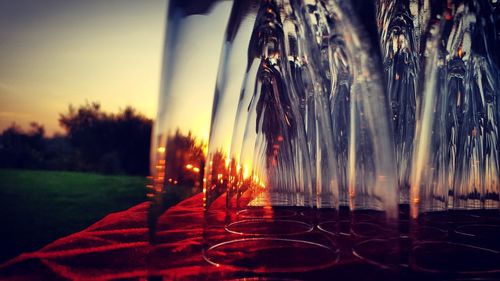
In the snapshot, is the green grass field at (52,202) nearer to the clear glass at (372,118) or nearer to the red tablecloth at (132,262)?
the red tablecloth at (132,262)

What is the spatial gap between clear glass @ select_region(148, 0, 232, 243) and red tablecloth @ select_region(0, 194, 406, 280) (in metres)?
0.02

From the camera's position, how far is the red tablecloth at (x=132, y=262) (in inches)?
8.7

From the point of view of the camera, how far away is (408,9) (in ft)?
1.10

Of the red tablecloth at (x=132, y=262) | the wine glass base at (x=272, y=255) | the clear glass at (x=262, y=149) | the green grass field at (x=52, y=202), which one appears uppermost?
the clear glass at (x=262, y=149)

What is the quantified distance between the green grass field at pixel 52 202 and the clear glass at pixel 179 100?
11.2ft

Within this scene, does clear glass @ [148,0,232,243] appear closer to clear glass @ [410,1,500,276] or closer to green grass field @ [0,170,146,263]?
clear glass @ [410,1,500,276]

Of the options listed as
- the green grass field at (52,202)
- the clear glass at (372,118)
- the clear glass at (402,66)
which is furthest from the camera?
the green grass field at (52,202)

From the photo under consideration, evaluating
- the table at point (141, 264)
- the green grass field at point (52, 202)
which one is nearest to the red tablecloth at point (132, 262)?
the table at point (141, 264)

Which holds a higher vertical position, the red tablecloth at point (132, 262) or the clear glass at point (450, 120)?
the clear glass at point (450, 120)

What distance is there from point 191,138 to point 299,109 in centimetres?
Result: 20

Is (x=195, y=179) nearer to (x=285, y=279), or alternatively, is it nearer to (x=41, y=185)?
(x=285, y=279)

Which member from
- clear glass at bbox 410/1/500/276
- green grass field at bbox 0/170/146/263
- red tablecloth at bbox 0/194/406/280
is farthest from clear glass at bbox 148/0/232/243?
green grass field at bbox 0/170/146/263

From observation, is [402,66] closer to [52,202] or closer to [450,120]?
[450,120]

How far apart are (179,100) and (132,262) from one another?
0.11 metres
